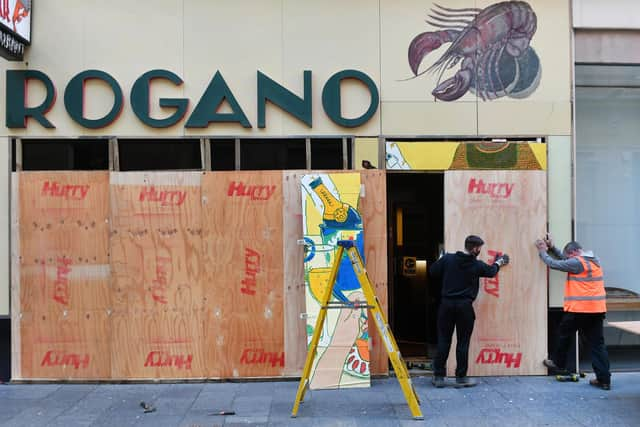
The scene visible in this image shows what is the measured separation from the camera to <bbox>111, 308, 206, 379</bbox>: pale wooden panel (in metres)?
7.43

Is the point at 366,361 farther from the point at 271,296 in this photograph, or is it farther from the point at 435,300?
the point at 435,300

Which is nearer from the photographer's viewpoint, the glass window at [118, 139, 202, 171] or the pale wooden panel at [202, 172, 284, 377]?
the pale wooden panel at [202, 172, 284, 377]

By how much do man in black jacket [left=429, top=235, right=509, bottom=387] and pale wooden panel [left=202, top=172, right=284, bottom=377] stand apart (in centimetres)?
202

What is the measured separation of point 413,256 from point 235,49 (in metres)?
4.36

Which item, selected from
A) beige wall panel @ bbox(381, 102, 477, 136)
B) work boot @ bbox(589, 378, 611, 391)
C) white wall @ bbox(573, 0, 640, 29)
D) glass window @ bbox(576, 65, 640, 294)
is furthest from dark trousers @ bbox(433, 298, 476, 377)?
white wall @ bbox(573, 0, 640, 29)

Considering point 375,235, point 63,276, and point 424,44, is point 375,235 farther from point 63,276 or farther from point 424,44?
point 63,276

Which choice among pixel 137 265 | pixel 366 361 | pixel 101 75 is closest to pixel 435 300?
pixel 366 361

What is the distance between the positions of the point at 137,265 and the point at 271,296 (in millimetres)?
1752

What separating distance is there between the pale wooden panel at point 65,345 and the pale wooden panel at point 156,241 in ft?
1.53

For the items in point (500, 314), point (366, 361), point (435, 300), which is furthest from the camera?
point (435, 300)

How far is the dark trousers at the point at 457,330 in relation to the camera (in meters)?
Answer: 7.16

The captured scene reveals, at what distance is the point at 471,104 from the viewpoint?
25.4 feet

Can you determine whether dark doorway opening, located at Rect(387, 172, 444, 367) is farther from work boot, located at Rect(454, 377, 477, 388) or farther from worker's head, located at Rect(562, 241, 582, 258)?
worker's head, located at Rect(562, 241, 582, 258)

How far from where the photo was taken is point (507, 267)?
300 inches
